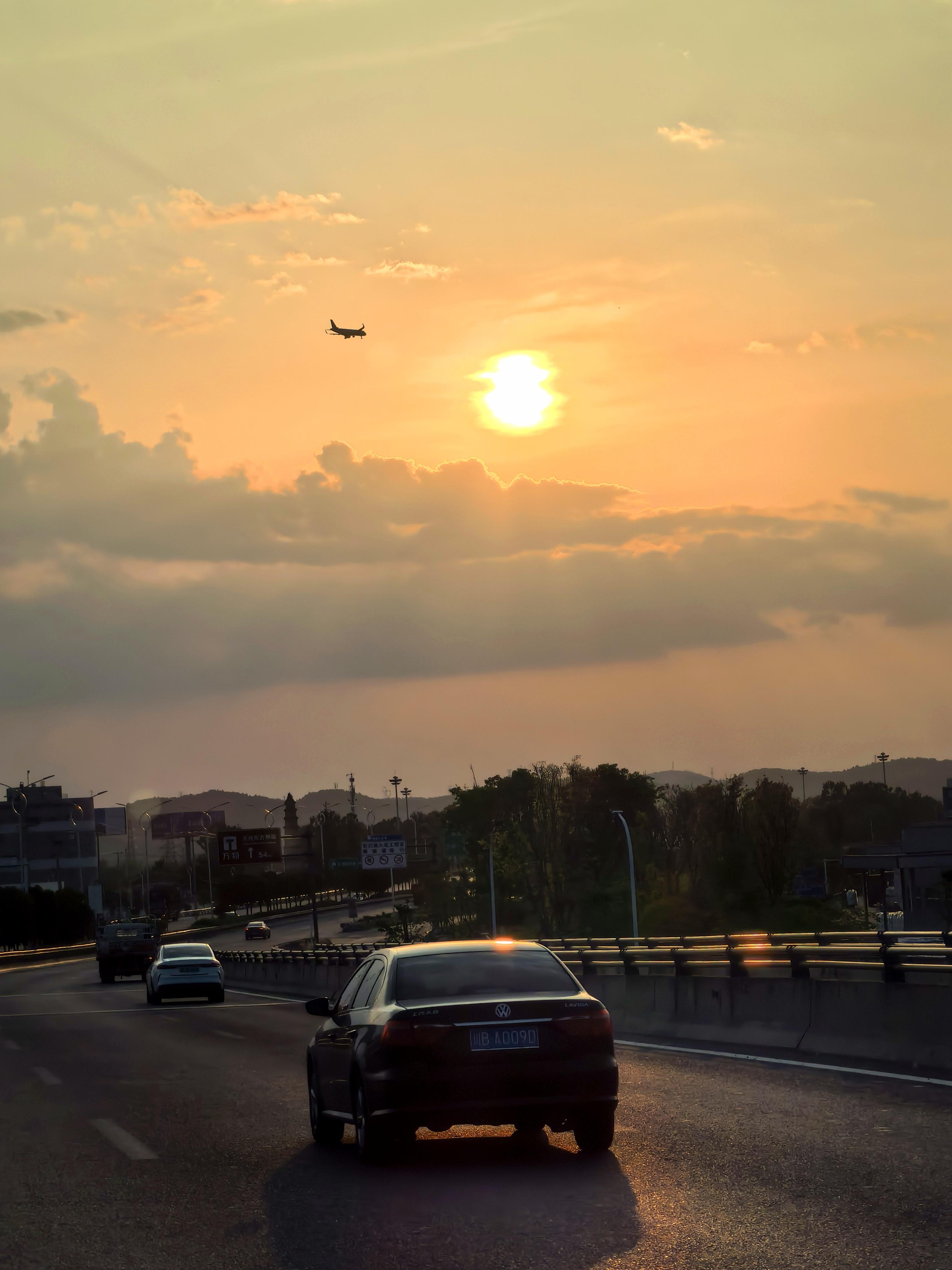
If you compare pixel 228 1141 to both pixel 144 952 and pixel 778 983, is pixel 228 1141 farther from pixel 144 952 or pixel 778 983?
pixel 144 952

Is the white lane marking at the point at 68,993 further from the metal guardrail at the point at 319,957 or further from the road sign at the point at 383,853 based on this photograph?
the road sign at the point at 383,853

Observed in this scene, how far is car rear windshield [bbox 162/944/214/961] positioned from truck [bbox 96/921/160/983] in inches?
759

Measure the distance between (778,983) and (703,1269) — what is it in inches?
458

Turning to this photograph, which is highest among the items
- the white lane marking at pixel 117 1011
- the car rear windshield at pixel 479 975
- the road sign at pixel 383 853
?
the road sign at pixel 383 853

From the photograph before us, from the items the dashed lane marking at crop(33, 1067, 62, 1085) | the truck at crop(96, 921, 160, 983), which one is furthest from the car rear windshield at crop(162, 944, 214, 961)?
the dashed lane marking at crop(33, 1067, 62, 1085)

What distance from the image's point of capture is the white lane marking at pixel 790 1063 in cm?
1368

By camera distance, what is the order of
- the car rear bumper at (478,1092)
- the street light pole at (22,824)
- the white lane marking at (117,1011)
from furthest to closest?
1. the street light pole at (22,824)
2. the white lane marking at (117,1011)
3. the car rear bumper at (478,1092)

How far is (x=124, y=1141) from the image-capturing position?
487 inches

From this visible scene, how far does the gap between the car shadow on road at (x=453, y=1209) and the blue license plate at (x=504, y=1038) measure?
0.78 meters

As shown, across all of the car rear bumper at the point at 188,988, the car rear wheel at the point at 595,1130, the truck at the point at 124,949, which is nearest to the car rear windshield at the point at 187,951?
the car rear bumper at the point at 188,988

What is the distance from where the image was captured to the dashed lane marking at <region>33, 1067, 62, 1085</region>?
1809 centimetres

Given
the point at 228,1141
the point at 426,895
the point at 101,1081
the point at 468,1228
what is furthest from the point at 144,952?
the point at 426,895

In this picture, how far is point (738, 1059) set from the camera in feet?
54.5

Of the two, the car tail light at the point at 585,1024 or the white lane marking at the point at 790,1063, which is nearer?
the car tail light at the point at 585,1024
